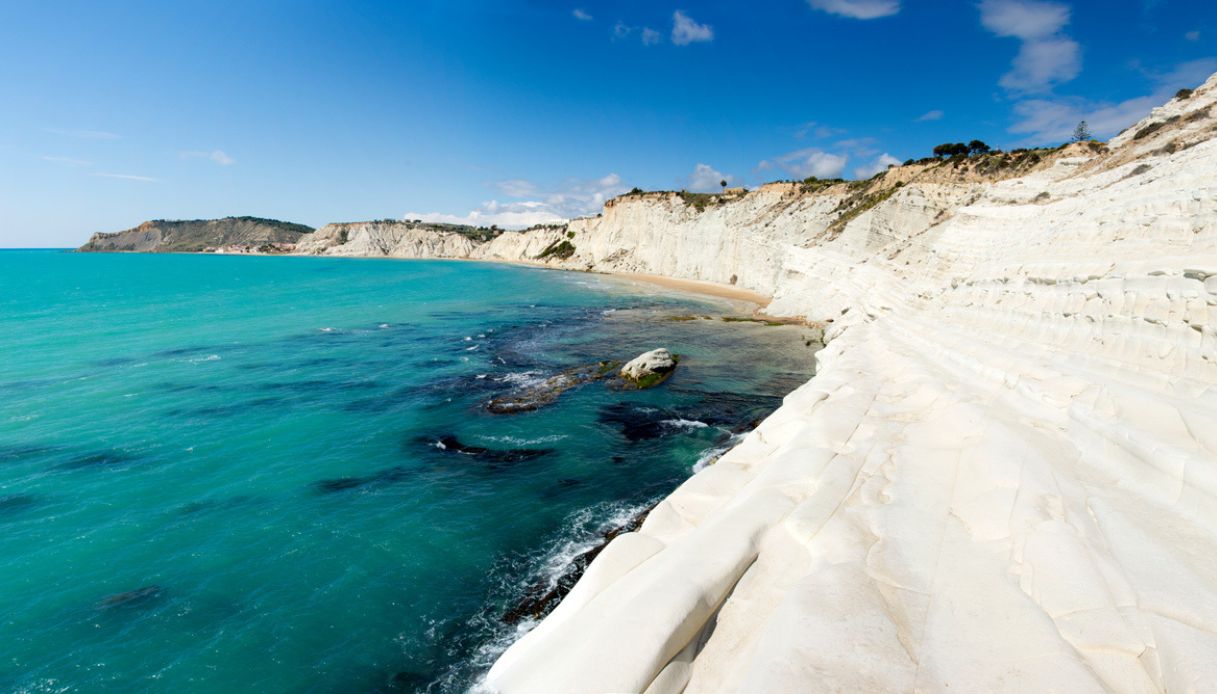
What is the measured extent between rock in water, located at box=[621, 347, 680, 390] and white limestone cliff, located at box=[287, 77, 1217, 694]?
30.4 ft

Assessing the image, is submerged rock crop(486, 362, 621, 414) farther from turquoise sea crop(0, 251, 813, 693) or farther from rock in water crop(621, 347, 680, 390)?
rock in water crop(621, 347, 680, 390)

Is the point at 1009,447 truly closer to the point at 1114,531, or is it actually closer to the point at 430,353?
the point at 1114,531

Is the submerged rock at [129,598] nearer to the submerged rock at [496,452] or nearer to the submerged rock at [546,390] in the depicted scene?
the submerged rock at [496,452]

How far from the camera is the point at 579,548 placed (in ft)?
35.5

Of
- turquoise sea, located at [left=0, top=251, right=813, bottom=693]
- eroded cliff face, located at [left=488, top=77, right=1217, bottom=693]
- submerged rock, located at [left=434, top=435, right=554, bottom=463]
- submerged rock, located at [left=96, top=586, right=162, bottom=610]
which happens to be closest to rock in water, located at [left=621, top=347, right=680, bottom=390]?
turquoise sea, located at [left=0, top=251, right=813, bottom=693]

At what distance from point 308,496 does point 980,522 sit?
560 inches

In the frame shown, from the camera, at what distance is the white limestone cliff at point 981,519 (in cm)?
430

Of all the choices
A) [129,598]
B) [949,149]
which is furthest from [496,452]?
[949,149]

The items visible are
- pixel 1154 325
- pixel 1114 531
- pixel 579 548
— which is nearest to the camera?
pixel 1114 531

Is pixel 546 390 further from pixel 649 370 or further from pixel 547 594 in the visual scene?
pixel 547 594

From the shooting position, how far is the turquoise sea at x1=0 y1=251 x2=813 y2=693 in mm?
8320

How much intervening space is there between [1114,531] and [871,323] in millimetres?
21684

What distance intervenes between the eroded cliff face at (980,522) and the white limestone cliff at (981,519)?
0.03 m

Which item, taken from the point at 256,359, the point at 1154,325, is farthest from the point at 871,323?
the point at 256,359
